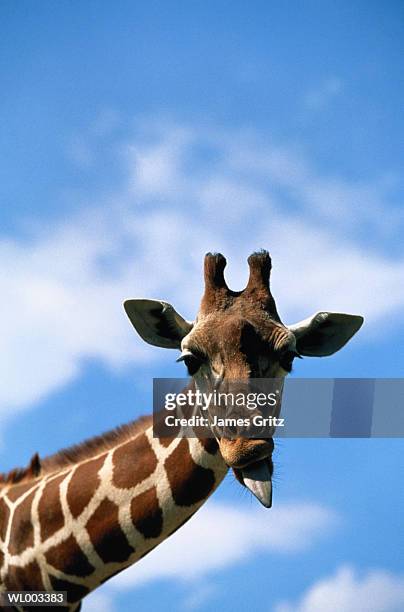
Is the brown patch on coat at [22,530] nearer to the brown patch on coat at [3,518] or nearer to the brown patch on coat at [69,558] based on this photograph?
the brown patch on coat at [3,518]

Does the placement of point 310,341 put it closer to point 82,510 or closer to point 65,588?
point 82,510

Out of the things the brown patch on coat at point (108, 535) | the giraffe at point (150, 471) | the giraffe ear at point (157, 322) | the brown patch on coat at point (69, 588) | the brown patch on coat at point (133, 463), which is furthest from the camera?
the giraffe ear at point (157, 322)

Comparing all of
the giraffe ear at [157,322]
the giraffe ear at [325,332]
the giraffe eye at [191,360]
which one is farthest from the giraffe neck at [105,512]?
the giraffe ear at [325,332]

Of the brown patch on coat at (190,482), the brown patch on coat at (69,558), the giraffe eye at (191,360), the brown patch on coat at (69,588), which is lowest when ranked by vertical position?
the brown patch on coat at (69,588)

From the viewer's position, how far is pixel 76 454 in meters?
9.80

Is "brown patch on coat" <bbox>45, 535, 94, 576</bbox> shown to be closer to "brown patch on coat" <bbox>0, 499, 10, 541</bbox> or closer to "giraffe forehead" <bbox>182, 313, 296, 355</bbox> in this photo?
"brown patch on coat" <bbox>0, 499, 10, 541</bbox>

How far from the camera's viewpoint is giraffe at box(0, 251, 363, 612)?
830 centimetres

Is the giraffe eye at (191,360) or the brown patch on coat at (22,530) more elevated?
the giraffe eye at (191,360)

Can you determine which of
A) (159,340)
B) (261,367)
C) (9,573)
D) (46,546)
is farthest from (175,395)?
(9,573)

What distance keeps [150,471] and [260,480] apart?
1.60 m

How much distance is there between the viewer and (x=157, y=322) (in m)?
9.14

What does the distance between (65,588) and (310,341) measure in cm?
381

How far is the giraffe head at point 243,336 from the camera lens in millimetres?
7641

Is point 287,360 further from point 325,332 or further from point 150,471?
point 150,471
